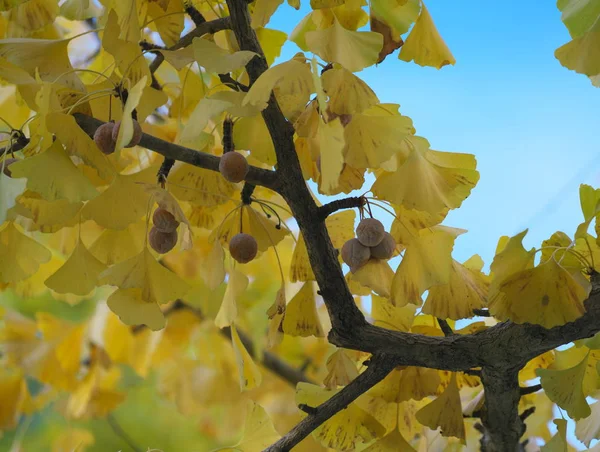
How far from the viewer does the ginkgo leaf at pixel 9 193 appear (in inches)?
14.0

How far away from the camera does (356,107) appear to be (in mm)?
366

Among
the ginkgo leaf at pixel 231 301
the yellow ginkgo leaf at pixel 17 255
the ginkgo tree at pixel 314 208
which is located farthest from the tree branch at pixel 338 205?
the yellow ginkgo leaf at pixel 17 255

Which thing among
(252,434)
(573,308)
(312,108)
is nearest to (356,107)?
(312,108)

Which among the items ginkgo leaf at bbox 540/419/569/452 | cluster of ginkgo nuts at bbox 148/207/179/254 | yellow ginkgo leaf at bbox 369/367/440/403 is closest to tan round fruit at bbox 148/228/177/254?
cluster of ginkgo nuts at bbox 148/207/179/254

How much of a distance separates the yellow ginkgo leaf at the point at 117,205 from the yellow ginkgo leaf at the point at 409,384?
0.80ft

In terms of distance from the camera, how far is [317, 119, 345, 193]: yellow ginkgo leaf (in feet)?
1.12

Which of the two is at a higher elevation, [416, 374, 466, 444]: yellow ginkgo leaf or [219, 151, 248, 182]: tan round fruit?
[219, 151, 248, 182]: tan round fruit

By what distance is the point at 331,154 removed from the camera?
344 mm

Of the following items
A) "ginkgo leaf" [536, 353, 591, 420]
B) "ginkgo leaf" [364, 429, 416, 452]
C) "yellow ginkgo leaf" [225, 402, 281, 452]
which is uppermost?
"yellow ginkgo leaf" [225, 402, 281, 452]

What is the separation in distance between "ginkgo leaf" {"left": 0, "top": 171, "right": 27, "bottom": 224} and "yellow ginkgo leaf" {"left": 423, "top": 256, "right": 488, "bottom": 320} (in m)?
0.28

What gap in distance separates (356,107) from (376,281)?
0.13 meters

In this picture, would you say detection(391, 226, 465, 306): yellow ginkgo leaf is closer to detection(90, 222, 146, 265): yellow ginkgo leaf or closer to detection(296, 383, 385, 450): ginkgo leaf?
detection(296, 383, 385, 450): ginkgo leaf

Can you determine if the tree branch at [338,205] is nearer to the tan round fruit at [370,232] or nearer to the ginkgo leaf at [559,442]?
the tan round fruit at [370,232]

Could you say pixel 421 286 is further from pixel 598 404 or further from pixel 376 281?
pixel 598 404
